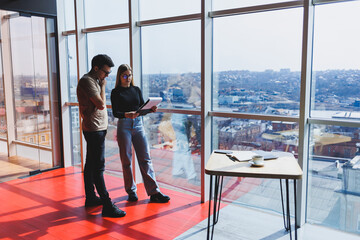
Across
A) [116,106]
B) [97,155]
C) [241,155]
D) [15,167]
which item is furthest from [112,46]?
[241,155]

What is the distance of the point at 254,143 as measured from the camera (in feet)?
11.6

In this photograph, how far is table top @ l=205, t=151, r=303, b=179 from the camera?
7.53 feet

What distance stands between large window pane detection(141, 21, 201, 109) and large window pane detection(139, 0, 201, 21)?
0.43 feet

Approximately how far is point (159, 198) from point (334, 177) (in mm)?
1880

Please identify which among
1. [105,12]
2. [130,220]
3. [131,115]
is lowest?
[130,220]

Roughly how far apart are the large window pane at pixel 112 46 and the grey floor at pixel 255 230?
8.06ft

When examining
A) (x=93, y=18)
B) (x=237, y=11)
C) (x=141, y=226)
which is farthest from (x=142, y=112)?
(x=93, y=18)

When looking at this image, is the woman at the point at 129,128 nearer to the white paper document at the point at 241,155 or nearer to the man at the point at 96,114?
the man at the point at 96,114

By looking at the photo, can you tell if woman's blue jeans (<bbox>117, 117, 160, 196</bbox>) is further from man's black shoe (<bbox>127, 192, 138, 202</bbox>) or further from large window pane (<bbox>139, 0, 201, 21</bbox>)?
large window pane (<bbox>139, 0, 201, 21</bbox>)

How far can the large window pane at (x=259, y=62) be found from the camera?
3234mm

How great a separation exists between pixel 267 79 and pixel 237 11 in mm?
768

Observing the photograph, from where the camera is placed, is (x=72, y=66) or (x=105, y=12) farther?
(x=72, y=66)

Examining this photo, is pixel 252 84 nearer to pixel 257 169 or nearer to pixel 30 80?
pixel 257 169

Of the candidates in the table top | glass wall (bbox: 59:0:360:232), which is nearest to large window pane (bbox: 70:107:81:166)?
glass wall (bbox: 59:0:360:232)
